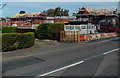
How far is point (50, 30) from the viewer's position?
27.5 meters

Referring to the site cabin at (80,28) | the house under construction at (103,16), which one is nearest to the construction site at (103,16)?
the house under construction at (103,16)

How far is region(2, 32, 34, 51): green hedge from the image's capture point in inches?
654

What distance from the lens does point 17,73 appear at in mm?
8492

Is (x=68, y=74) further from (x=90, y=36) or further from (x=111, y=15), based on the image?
(x=111, y=15)

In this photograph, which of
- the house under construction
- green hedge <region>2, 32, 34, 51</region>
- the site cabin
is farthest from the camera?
the house under construction

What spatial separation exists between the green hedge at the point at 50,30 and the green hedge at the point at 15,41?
7.85m

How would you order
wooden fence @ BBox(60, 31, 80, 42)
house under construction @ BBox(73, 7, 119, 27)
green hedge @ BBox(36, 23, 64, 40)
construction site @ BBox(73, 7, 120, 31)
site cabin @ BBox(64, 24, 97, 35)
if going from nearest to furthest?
wooden fence @ BBox(60, 31, 80, 42) < green hedge @ BBox(36, 23, 64, 40) < site cabin @ BBox(64, 24, 97, 35) < construction site @ BBox(73, 7, 120, 31) < house under construction @ BBox(73, 7, 119, 27)

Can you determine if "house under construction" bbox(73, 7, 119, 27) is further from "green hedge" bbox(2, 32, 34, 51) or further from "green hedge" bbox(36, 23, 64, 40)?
"green hedge" bbox(2, 32, 34, 51)

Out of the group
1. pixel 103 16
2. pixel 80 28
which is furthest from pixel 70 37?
pixel 103 16

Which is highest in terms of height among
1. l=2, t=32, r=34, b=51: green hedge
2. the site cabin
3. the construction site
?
the construction site

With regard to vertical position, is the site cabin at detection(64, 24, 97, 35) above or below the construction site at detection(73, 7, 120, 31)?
below

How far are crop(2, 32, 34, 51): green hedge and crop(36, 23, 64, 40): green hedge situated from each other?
785 cm

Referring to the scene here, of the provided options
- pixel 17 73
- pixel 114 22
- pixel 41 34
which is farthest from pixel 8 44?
pixel 114 22

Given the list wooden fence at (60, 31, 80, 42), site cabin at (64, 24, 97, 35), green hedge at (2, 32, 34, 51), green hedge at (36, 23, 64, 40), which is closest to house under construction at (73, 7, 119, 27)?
site cabin at (64, 24, 97, 35)
